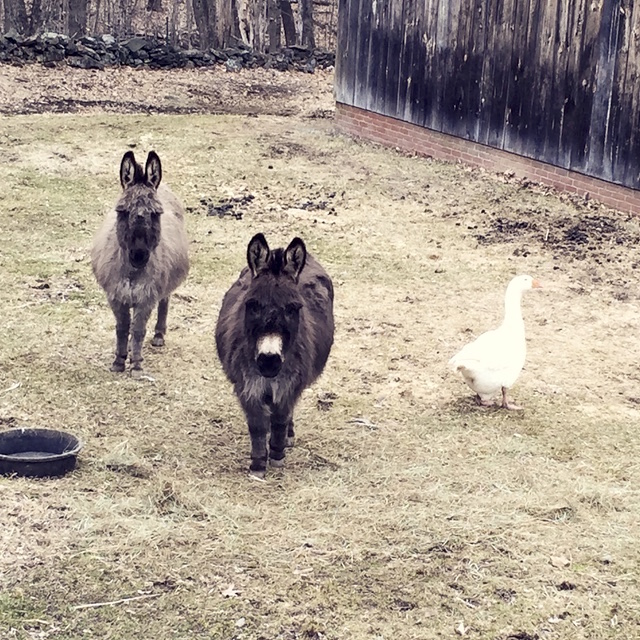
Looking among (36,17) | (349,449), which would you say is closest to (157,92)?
(36,17)

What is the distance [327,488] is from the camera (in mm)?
6945

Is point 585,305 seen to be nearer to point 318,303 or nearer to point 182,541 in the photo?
point 318,303

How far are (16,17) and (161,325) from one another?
53.5 feet

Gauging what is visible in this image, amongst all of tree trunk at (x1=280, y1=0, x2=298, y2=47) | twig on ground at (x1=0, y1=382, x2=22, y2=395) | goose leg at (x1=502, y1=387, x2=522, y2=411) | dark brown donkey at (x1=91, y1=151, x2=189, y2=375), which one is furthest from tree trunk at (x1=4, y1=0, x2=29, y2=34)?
goose leg at (x1=502, y1=387, x2=522, y2=411)

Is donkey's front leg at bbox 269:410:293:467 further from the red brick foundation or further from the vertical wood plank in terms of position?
the vertical wood plank

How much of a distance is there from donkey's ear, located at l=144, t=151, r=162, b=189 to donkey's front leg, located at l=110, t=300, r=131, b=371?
102 centimetres

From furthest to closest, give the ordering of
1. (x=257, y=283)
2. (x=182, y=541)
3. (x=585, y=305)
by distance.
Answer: (x=585, y=305)
(x=257, y=283)
(x=182, y=541)

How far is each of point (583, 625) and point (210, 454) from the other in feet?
9.53

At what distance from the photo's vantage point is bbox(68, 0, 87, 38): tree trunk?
23.3 meters

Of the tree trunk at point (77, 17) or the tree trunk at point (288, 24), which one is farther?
the tree trunk at point (288, 24)

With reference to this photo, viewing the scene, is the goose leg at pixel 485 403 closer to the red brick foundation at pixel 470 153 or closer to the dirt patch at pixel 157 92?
the red brick foundation at pixel 470 153

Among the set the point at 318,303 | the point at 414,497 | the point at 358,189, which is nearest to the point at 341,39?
the point at 358,189

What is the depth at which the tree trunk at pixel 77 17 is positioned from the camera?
23.3 meters

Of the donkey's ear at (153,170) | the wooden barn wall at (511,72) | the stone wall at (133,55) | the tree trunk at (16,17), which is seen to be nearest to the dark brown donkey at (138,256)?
the donkey's ear at (153,170)
